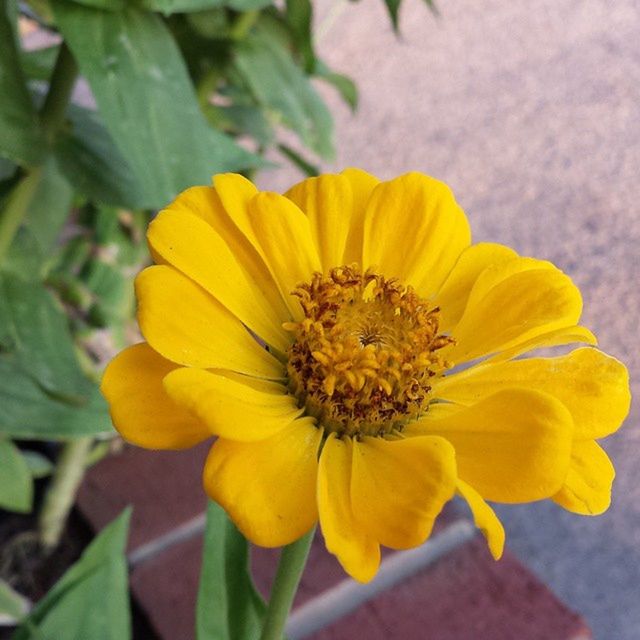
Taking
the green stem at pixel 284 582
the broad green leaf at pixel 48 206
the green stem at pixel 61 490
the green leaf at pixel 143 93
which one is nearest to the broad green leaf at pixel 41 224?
the broad green leaf at pixel 48 206

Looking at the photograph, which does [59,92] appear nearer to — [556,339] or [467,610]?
[556,339]

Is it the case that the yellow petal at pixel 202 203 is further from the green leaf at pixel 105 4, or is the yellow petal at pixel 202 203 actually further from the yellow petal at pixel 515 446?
the green leaf at pixel 105 4

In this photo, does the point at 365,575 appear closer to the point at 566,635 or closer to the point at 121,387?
the point at 121,387

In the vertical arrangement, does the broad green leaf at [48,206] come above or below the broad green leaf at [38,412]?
above

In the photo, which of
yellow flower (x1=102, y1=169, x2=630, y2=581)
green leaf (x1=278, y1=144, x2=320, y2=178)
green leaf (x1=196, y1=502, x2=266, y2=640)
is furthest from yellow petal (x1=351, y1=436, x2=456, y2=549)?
green leaf (x1=278, y1=144, x2=320, y2=178)

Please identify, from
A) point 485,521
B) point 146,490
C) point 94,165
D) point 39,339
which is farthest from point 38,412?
point 485,521

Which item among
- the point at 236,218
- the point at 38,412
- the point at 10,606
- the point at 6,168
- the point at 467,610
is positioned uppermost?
the point at 236,218
